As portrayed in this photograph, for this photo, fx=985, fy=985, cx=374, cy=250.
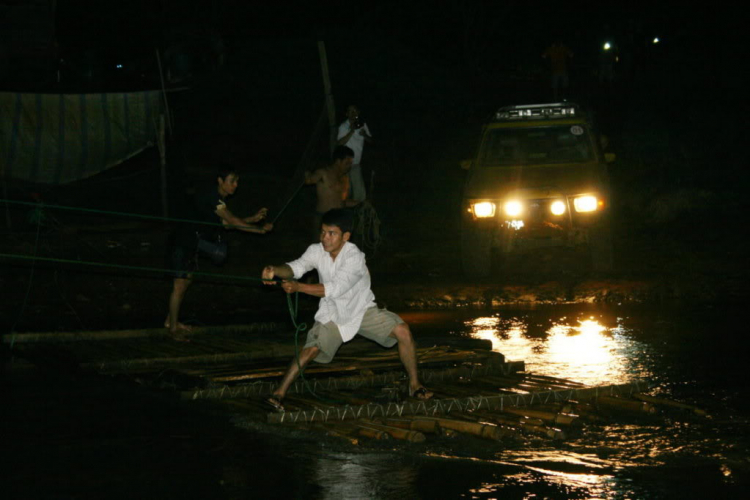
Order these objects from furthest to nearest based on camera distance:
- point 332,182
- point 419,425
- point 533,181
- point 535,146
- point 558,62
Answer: point 558,62 < point 535,146 < point 533,181 < point 332,182 < point 419,425

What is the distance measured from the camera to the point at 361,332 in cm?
729

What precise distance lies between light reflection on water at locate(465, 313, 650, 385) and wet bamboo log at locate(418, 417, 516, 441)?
1.89 metres

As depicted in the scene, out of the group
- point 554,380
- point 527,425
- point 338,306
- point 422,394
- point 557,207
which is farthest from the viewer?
point 557,207

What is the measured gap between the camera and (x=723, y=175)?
2231cm

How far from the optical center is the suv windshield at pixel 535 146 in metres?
13.0

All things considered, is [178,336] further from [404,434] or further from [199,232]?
[404,434]

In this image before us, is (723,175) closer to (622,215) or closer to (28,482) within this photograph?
(622,215)

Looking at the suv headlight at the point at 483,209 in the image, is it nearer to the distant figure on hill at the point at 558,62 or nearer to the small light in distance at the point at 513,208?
the small light in distance at the point at 513,208

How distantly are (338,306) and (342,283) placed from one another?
8.2 inches

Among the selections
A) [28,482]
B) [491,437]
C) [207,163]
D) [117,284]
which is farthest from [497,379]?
[207,163]

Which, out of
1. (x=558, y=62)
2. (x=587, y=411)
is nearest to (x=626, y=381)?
(x=587, y=411)

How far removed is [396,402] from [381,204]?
1293 centimetres

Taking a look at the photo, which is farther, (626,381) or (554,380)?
(626,381)

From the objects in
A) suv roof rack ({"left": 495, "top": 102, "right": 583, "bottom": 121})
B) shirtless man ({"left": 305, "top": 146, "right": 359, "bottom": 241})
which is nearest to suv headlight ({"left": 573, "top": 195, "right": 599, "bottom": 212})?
suv roof rack ({"left": 495, "top": 102, "right": 583, "bottom": 121})
